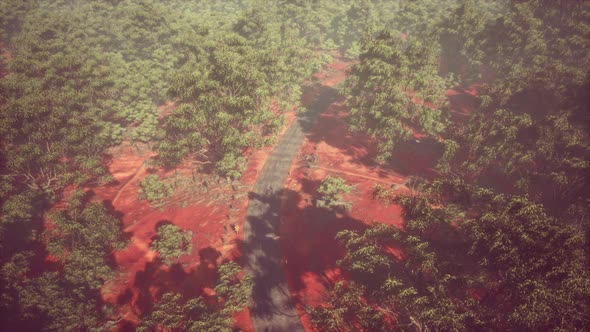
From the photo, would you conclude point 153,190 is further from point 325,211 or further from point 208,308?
point 325,211

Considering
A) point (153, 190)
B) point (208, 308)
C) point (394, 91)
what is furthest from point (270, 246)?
point (394, 91)

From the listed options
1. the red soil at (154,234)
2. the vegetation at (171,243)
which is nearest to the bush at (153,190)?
the red soil at (154,234)

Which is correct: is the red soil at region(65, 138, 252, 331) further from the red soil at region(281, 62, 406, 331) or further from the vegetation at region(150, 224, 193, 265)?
the red soil at region(281, 62, 406, 331)

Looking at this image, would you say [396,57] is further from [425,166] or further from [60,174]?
Result: [60,174]

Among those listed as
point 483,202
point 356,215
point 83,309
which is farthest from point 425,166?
point 83,309

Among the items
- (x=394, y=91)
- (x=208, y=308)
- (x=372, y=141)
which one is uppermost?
(x=394, y=91)

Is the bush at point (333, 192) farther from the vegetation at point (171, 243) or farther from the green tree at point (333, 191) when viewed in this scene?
the vegetation at point (171, 243)
